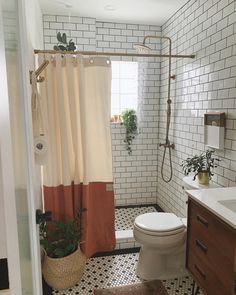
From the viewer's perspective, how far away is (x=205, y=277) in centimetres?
142

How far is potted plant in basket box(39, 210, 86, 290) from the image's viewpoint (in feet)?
6.13

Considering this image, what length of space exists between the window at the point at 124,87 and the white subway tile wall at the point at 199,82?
0.39 metres

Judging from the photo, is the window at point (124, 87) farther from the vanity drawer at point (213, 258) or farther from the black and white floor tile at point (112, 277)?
the vanity drawer at point (213, 258)

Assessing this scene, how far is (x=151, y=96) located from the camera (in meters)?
3.30

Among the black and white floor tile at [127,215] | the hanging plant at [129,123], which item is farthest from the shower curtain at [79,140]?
the hanging plant at [129,123]

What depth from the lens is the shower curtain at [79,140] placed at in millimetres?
2047

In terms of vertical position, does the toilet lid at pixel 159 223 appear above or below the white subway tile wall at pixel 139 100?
below

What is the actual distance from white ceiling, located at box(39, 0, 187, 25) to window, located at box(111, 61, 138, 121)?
564mm

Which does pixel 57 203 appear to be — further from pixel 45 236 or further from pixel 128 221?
pixel 128 221

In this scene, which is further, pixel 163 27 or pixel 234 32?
pixel 163 27

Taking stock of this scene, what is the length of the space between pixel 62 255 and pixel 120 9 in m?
2.65

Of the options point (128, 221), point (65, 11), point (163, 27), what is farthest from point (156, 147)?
point (65, 11)

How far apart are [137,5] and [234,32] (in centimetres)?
125

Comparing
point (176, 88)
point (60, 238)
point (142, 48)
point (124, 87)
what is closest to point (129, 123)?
point (124, 87)
